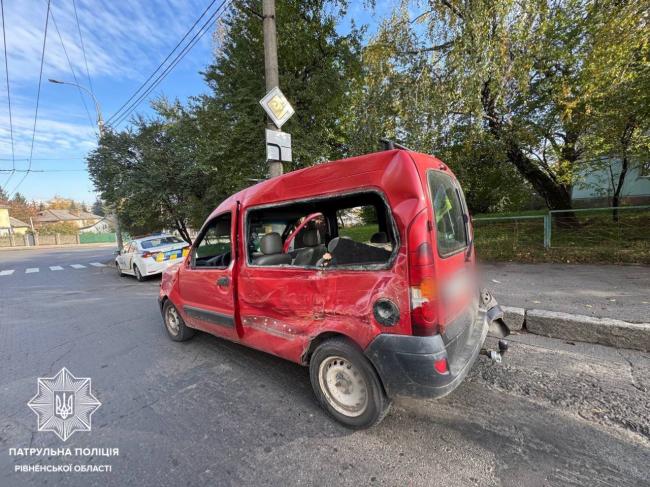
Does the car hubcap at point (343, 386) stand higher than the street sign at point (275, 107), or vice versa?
the street sign at point (275, 107)

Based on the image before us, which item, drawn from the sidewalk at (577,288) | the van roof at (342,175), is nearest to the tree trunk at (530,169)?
the sidewalk at (577,288)

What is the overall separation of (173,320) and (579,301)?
611 centimetres

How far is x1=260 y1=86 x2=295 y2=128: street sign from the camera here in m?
5.53

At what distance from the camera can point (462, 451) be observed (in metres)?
2.08

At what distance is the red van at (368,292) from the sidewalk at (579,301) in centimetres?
116

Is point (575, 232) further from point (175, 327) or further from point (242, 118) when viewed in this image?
point (242, 118)

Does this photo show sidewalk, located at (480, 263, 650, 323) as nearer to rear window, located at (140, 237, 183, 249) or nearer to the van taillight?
the van taillight

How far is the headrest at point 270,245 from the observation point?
10.3 ft

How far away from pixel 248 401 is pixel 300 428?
66 centimetres

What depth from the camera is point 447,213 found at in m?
2.49

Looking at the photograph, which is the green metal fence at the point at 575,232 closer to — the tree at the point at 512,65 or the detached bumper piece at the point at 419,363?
the tree at the point at 512,65

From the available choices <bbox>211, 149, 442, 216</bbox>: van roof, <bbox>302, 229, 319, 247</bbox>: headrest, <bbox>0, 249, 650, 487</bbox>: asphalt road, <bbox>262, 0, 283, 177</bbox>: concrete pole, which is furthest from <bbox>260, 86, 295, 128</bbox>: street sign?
<bbox>0, 249, 650, 487</bbox>: asphalt road

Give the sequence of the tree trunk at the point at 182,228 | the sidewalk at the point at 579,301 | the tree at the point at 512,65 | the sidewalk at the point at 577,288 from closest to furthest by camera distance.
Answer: the sidewalk at the point at 579,301
the sidewalk at the point at 577,288
the tree at the point at 512,65
the tree trunk at the point at 182,228

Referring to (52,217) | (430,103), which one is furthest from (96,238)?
(430,103)
